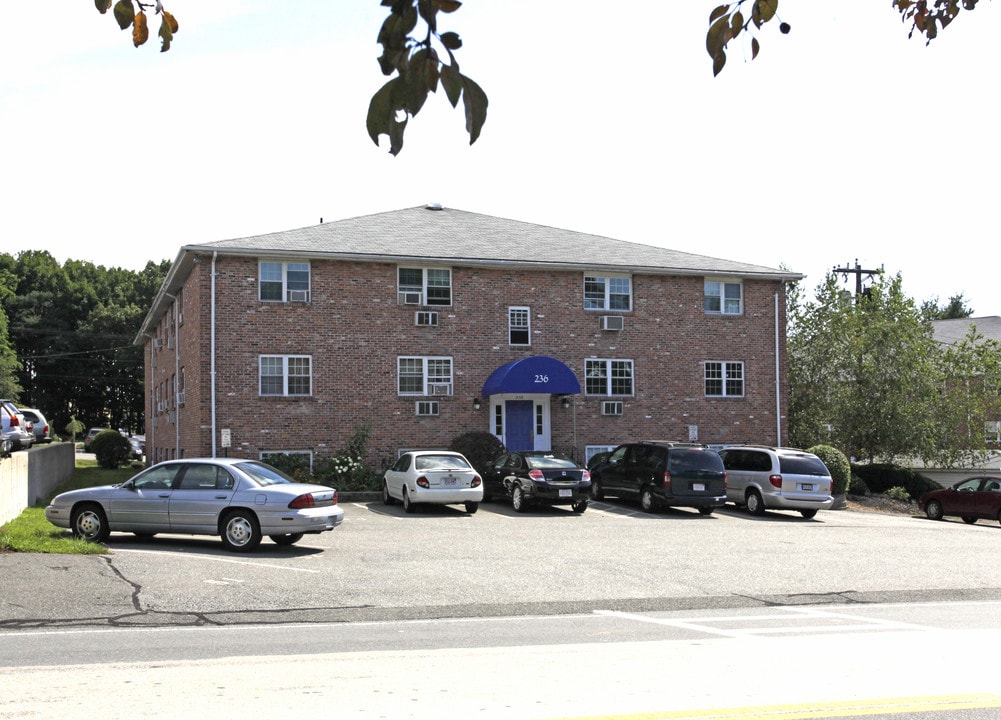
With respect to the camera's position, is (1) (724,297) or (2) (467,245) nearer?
(2) (467,245)

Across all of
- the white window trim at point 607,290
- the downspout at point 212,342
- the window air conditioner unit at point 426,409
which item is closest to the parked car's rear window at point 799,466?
the white window trim at point 607,290

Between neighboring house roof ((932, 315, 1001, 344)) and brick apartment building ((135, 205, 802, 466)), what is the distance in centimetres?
2913

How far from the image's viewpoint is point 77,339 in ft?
263

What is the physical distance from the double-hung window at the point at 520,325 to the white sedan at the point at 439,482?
319 inches

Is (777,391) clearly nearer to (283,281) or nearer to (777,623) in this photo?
(283,281)

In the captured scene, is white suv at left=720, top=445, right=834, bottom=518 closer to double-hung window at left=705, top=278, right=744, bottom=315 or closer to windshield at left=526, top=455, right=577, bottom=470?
windshield at left=526, top=455, right=577, bottom=470

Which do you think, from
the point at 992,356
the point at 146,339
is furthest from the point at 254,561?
the point at 146,339

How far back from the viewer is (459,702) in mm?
7016

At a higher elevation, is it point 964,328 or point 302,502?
point 964,328

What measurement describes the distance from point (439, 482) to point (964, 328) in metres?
47.1

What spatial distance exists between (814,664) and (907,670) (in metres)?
0.72

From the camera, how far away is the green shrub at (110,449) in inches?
1679

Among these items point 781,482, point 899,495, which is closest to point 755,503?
point 781,482

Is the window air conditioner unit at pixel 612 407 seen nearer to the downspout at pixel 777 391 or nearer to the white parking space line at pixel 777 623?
the downspout at pixel 777 391
